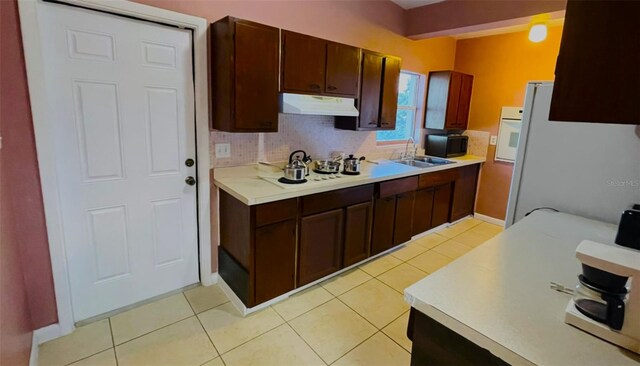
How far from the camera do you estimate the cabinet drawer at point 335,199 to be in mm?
2396

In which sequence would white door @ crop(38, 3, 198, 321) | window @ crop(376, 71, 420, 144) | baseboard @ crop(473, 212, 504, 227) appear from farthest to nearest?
baseboard @ crop(473, 212, 504, 227)
window @ crop(376, 71, 420, 144)
white door @ crop(38, 3, 198, 321)

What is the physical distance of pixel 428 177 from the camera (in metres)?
3.55

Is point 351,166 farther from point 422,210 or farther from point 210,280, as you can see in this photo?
point 210,280

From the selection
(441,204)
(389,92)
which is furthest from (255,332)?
(441,204)

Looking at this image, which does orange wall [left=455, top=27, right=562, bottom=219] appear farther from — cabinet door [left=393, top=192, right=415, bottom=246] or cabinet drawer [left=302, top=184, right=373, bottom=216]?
cabinet drawer [left=302, top=184, right=373, bottom=216]

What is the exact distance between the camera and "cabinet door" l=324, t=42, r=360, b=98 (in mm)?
2678

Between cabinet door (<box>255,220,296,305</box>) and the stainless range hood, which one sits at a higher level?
the stainless range hood

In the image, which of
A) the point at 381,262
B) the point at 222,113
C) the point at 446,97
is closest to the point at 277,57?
the point at 222,113

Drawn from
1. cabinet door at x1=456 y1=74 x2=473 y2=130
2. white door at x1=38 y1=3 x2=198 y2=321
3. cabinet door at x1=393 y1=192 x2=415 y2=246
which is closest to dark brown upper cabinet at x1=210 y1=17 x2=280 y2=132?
white door at x1=38 y1=3 x2=198 y2=321

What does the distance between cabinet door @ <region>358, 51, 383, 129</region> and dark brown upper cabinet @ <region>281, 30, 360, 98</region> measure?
121 millimetres

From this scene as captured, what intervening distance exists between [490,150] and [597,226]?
2843 millimetres

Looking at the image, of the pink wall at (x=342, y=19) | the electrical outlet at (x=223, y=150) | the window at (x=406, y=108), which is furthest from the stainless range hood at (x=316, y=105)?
the window at (x=406, y=108)

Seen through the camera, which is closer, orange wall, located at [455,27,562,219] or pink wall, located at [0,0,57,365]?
pink wall, located at [0,0,57,365]

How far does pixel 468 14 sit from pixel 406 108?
4.24 feet
